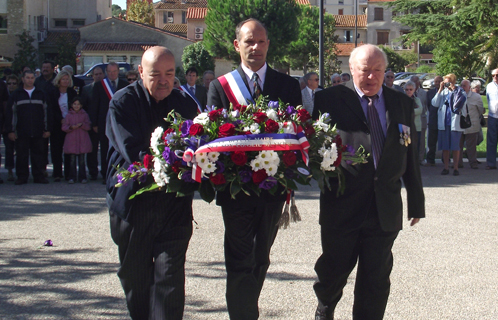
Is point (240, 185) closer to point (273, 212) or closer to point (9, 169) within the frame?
point (273, 212)

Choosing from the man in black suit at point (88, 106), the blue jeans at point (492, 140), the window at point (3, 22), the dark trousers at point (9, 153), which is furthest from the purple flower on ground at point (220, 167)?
the window at point (3, 22)

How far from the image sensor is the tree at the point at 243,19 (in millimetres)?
49656

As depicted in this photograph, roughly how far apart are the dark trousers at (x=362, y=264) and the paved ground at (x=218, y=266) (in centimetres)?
42

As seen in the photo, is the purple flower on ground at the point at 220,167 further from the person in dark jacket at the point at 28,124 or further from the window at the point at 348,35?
the window at the point at 348,35

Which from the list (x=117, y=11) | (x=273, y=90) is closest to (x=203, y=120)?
(x=273, y=90)

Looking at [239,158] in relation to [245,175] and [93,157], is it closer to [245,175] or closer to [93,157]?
[245,175]

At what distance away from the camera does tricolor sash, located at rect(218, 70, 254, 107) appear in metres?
4.15

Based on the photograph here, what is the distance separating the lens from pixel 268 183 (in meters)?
3.52

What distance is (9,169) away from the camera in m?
11.0

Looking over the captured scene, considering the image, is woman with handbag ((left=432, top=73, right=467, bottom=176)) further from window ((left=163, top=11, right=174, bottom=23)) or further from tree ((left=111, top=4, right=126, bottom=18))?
tree ((left=111, top=4, right=126, bottom=18))

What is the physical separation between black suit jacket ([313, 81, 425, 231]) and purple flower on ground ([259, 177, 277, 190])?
74 cm

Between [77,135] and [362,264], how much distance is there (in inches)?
302

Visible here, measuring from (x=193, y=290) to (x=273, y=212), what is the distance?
4.63 feet

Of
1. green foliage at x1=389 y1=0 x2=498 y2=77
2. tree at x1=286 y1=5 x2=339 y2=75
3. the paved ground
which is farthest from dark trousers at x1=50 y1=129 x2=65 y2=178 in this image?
tree at x1=286 y1=5 x2=339 y2=75
